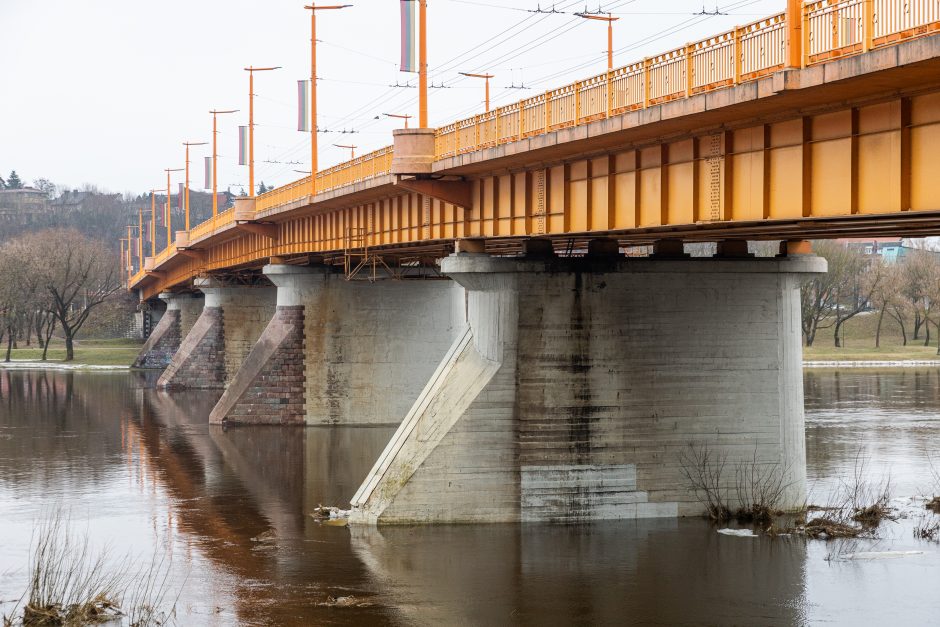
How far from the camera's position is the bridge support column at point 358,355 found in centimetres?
4728

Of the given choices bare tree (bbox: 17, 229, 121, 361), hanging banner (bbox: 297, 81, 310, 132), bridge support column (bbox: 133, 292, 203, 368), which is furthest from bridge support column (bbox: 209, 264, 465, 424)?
bare tree (bbox: 17, 229, 121, 361)

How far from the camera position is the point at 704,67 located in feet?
65.5

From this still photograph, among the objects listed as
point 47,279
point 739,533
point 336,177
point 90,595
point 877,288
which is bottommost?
point 739,533

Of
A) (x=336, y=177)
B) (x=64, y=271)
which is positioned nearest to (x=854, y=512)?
(x=336, y=177)

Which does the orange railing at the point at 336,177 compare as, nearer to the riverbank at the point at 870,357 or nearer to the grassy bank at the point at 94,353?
the riverbank at the point at 870,357

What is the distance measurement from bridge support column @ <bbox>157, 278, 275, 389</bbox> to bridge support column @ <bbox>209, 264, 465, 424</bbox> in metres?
18.5

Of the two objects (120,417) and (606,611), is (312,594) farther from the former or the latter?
(120,417)

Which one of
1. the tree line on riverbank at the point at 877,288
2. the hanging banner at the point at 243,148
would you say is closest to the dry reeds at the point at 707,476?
the hanging banner at the point at 243,148

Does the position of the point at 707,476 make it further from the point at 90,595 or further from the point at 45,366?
the point at 45,366

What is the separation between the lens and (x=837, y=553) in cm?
2475

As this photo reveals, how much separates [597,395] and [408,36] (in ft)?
36.2

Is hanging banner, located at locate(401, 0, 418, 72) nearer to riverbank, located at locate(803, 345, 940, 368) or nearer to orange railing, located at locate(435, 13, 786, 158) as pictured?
orange railing, located at locate(435, 13, 786, 158)

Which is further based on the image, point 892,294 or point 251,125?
point 892,294

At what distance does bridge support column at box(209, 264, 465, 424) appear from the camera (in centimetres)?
4728
